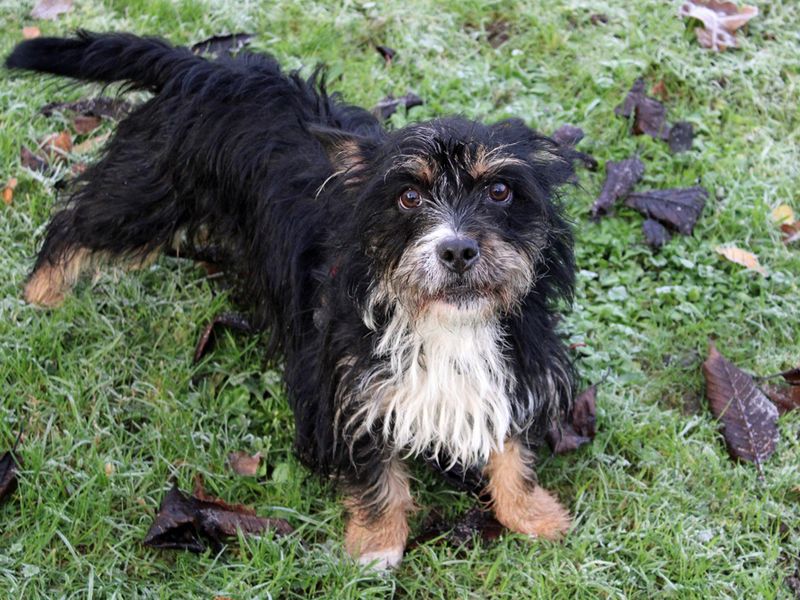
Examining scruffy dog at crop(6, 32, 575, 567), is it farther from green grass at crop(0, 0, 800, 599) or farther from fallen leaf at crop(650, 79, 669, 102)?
fallen leaf at crop(650, 79, 669, 102)

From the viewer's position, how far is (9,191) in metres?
4.49

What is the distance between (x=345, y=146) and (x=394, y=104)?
2.20m

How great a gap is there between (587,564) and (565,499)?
37 cm

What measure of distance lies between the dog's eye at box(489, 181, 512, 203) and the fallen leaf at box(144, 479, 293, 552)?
4.73 ft

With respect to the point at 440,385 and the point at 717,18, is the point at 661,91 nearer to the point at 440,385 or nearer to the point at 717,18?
the point at 717,18

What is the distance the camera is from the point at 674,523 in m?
Result: 3.33

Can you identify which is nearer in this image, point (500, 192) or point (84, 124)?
point (500, 192)

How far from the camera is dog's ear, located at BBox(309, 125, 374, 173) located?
2828 mm

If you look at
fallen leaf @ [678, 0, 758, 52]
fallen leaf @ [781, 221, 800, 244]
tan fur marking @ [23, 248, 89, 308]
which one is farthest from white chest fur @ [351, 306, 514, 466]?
fallen leaf @ [678, 0, 758, 52]

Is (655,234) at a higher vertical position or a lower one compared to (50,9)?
lower

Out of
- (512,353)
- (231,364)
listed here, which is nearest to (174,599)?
(231,364)

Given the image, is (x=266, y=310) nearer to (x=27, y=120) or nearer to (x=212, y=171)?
(x=212, y=171)

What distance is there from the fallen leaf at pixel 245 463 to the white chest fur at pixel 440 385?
0.68 meters

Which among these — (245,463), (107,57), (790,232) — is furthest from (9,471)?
(790,232)
